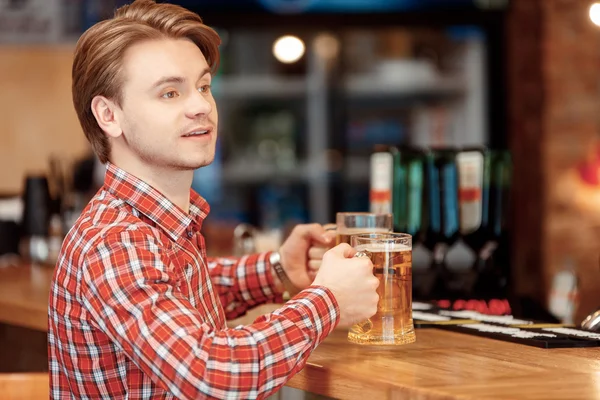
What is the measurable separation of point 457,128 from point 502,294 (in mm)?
2501

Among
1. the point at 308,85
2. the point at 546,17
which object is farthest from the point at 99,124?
the point at 308,85

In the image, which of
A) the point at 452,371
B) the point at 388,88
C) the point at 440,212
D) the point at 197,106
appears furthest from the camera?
the point at 388,88

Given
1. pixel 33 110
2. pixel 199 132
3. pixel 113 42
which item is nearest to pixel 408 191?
pixel 199 132

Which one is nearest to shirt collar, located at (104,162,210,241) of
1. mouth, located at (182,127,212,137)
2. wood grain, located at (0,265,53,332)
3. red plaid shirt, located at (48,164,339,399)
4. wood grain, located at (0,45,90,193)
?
red plaid shirt, located at (48,164,339,399)

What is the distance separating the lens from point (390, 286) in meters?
1.54

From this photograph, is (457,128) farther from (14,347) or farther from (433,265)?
(14,347)

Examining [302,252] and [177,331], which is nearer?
[177,331]

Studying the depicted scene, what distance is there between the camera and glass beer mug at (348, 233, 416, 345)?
60.5 inches

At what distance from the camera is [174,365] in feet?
4.11

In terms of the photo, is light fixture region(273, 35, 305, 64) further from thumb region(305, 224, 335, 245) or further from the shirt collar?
the shirt collar

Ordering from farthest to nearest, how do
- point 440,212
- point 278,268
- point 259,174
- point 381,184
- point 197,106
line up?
point 259,174 < point 440,212 < point 381,184 < point 278,268 < point 197,106

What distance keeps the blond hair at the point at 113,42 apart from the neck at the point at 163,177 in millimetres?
73

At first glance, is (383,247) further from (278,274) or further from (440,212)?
(440,212)

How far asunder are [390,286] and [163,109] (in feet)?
1.62
